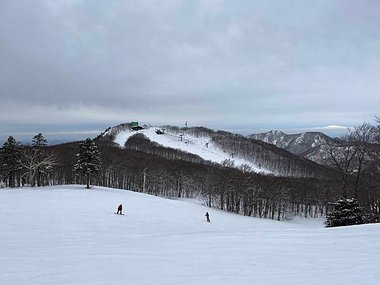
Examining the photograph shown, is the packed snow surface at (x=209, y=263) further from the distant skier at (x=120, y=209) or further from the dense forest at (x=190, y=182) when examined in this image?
the dense forest at (x=190, y=182)

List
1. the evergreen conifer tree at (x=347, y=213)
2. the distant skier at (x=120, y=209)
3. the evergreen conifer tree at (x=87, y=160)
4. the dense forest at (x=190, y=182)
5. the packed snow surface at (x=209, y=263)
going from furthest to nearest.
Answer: the dense forest at (x=190, y=182)
the evergreen conifer tree at (x=87, y=160)
the distant skier at (x=120, y=209)
the evergreen conifer tree at (x=347, y=213)
the packed snow surface at (x=209, y=263)

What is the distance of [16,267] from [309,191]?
9610 centimetres

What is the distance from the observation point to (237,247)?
39.1 ft

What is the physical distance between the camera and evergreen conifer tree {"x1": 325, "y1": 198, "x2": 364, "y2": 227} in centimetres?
2781

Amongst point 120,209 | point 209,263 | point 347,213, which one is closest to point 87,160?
point 120,209

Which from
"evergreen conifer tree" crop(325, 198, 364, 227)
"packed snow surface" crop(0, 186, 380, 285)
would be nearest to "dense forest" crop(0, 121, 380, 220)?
"evergreen conifer tree" crop(325, 198, 364, 227)

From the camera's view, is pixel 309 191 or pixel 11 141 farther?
pixel 309 191

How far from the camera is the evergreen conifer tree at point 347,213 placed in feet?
91.2

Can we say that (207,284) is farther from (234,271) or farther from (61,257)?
(61,257)

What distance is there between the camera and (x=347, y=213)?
2808cm

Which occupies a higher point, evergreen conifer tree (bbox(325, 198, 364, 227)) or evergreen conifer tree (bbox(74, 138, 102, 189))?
evergreen conifer tree (bbox(74, 138, 102, 189))

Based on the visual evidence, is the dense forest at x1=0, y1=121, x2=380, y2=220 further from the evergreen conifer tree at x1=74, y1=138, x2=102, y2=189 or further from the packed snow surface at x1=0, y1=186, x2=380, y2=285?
the packed snow surface at x1=0, y1=186, x2=380, y2=285

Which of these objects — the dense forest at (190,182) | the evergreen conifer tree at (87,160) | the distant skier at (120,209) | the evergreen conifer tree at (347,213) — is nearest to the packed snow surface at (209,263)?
the distant skier at (120,209)

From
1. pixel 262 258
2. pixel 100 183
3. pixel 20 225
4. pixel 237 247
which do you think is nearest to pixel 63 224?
pixel 20 225
